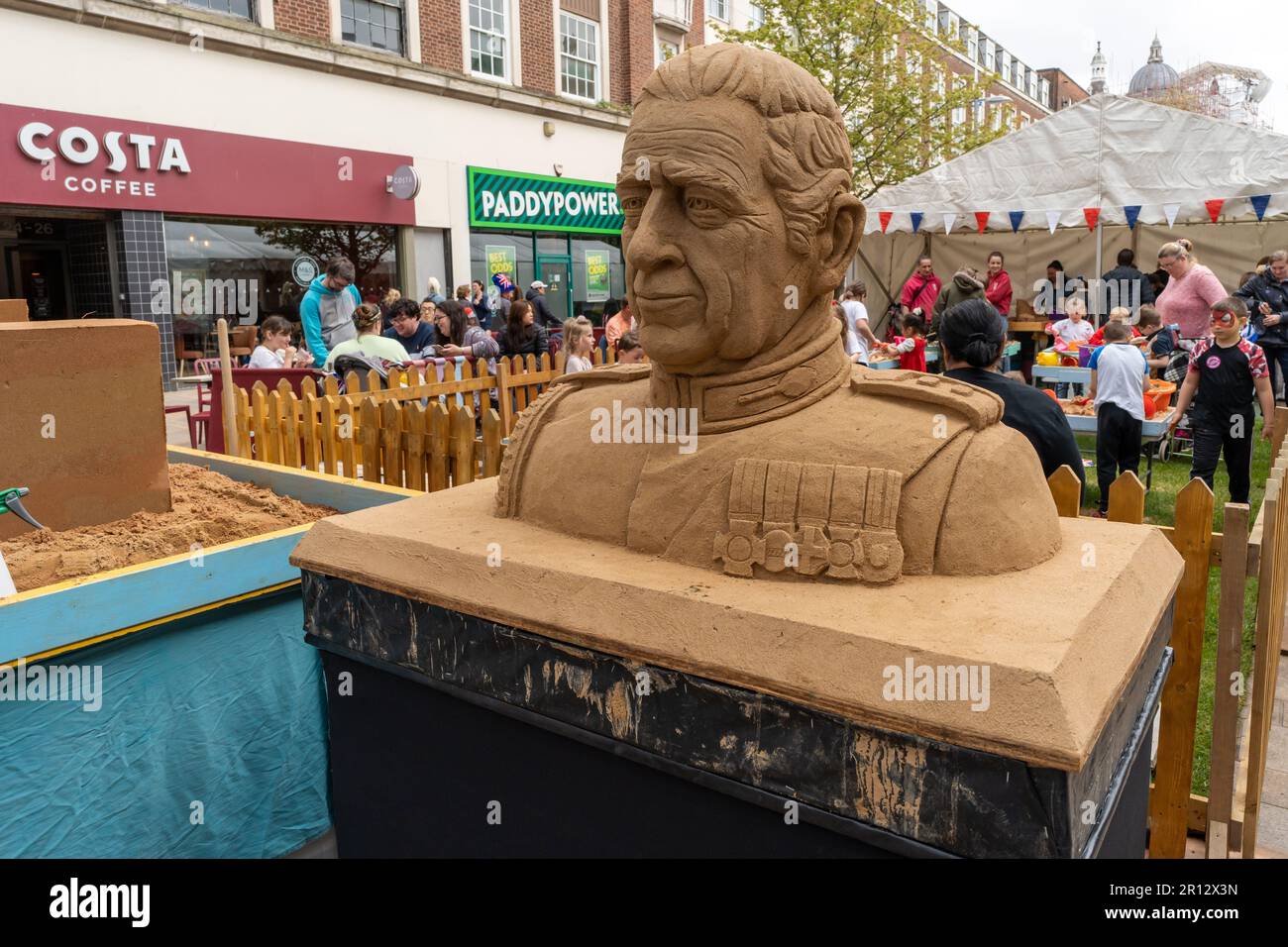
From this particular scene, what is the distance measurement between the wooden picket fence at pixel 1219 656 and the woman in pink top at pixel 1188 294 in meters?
6.38

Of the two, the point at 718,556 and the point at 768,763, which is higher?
the point at 718,556

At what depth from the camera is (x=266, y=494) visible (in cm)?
455

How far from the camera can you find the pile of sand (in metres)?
3.38

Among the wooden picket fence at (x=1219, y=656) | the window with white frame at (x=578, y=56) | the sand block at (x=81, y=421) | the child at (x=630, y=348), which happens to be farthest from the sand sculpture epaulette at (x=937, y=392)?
the window with white frame at (x=578, y=56)

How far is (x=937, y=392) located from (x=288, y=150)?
12466mm

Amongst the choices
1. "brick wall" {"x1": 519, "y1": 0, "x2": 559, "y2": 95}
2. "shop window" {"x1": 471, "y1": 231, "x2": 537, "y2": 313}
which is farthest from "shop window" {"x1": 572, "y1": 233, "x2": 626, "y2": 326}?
"brick wall" {"x1": 519, "y1": 0, "x2": 559, "y2": 95}

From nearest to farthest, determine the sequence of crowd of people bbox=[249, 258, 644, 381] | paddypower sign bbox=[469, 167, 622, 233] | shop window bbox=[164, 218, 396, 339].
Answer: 1. crowd of people bbox=[249, 258, 644, 381]
2. shop window bbox=[164, 218, 396, 339]
3. paddypower sign bbox=[469, 167, 622, 233]

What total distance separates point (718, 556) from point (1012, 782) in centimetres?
85

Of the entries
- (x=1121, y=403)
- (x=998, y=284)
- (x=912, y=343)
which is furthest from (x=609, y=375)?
(x=998, y=284)

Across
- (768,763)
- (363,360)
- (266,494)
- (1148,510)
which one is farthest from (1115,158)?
(768,763)

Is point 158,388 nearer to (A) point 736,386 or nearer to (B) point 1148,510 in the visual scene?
(A) point 736,386

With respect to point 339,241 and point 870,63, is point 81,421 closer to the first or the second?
point 339,241

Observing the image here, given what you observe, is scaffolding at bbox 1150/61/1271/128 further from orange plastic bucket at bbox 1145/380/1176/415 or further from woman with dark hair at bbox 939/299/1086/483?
woman with dark hair at bbox 939/299/1086/483

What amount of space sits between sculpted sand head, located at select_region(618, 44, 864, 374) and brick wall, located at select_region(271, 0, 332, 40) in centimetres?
1251
